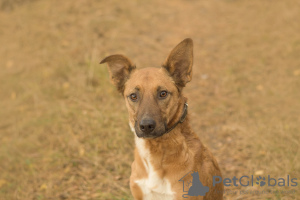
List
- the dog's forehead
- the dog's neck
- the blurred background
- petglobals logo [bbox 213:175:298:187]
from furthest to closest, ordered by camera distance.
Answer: the blurred background < petglobals logo [bbox 213:175:298:187] < the dog's forehead < the dog's neck

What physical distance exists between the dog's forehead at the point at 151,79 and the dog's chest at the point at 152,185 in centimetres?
72

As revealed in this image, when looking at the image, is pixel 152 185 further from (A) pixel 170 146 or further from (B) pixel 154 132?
(B) pixel 154 132

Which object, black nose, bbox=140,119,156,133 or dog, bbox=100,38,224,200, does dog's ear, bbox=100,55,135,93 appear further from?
black nose, bbox=140,119,156,133

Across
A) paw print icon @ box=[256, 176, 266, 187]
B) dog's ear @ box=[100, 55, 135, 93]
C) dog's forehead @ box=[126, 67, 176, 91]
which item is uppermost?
dog's ear @ box=[100, 55, 135, 93]

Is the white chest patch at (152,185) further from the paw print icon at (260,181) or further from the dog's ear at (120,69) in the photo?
the paw print icon at (260,181)

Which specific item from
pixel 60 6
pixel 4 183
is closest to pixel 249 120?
pixel 4 183

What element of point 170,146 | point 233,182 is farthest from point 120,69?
point 233,182

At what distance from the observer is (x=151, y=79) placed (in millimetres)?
3883

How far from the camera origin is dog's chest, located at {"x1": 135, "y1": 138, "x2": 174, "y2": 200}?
3643mm

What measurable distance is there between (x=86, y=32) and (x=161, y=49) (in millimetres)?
2209

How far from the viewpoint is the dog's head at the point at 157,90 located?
3.63 meters

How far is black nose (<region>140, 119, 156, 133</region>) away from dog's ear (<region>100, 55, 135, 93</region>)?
34.9 inches

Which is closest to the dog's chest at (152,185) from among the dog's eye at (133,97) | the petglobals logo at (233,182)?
the petglobals logo at (233,182)

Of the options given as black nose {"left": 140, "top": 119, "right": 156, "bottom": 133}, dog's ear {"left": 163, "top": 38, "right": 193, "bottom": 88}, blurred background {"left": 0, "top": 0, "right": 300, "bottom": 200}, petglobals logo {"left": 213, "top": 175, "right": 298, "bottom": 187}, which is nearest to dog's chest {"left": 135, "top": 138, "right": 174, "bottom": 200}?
black nose {"left": 140, "top": 119, "right": 156, "bottom": 133}
